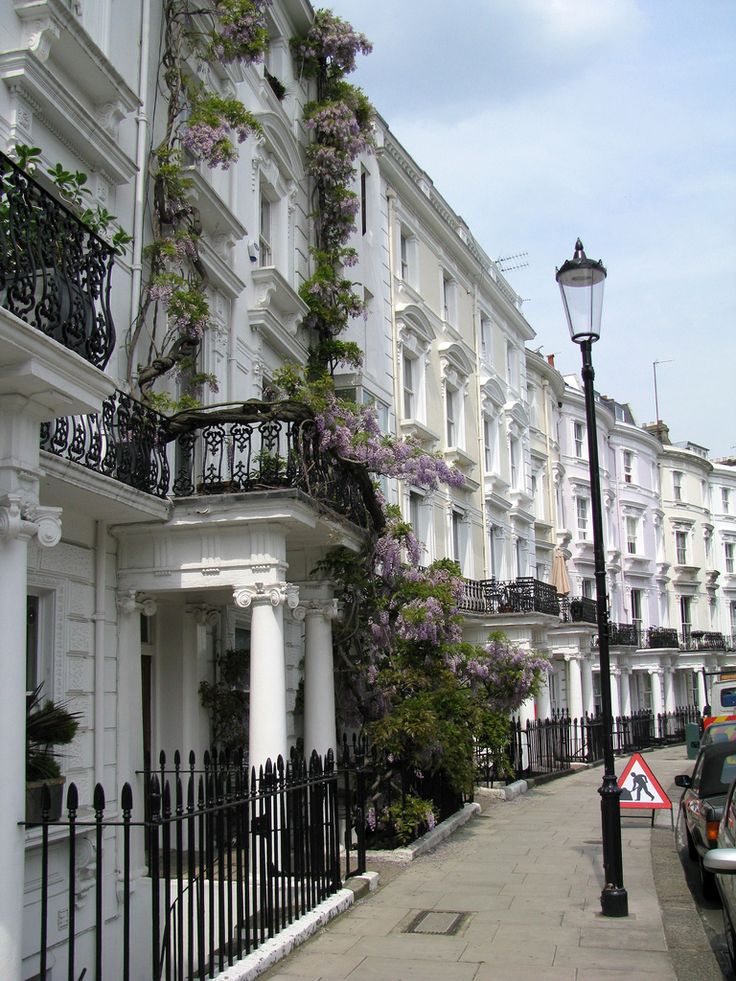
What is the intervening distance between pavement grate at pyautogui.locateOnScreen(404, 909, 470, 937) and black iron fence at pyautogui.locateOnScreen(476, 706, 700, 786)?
18.2ft

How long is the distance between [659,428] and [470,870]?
48.1 metres

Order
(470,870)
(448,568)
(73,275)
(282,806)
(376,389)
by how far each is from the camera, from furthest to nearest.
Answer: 1. (376,389)
2. (448,568)
3. (470,870)
4. (282,806)
5. (73,275)

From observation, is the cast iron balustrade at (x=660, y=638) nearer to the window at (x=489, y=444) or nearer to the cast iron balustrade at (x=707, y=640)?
the cast iron balustrade at (x=707, y=640)

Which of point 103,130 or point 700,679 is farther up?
point 103,130

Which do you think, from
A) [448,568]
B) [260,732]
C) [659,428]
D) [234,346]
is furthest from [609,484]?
[260,732]

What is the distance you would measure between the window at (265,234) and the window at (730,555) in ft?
155

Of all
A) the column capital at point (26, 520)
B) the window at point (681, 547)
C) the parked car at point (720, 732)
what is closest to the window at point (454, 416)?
the parked car at point (720, 732)

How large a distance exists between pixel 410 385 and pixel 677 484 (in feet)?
110

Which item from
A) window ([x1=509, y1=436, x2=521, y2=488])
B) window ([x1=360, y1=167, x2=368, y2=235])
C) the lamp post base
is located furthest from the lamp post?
window ([x1=509, y1=436, x2=521, y2=488])

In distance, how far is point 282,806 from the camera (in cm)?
830

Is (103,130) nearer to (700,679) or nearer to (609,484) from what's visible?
(609,484)

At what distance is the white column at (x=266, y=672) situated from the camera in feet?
33.5

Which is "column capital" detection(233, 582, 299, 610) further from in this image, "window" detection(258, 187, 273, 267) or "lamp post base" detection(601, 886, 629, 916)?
"window" detection(258, 187, 273, 267)

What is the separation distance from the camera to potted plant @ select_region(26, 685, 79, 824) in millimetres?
7953
